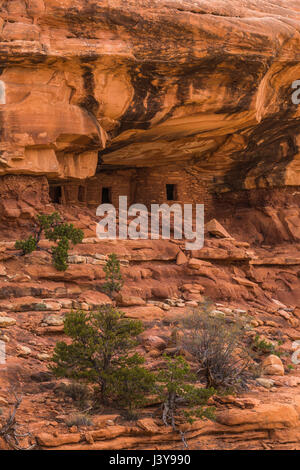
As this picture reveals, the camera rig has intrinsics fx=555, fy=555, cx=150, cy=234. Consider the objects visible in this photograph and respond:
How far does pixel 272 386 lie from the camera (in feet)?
26.8

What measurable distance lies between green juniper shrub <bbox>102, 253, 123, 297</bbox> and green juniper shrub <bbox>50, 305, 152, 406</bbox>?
3166 mm

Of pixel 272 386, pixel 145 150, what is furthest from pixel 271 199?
pixel 272 386

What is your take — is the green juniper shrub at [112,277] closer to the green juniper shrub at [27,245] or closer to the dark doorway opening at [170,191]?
the green juniper shrub at [27,245]

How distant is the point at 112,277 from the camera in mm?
10734

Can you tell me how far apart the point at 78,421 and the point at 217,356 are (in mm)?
2498

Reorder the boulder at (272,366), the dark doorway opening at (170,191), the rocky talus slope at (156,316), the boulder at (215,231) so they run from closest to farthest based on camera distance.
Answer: the rocky talus slope at (156,316) → the boulder at (272,366) → the boulder at (215,231) → the dark doorway opening at (170,191)

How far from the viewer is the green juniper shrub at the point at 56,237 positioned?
10.4m

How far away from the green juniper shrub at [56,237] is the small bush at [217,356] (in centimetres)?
288

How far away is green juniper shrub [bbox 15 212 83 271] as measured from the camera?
10.4 meters

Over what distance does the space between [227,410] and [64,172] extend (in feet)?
23.6

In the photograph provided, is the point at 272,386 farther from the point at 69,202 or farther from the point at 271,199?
the point at 271,199

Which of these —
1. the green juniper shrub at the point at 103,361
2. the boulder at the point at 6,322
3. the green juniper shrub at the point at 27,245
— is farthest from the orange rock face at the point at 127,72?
the green juniper shrub at the point at 103,361

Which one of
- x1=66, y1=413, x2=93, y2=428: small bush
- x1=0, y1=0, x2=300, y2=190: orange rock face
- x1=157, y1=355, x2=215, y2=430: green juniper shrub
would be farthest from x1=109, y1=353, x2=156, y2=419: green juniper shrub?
x1=0, y1=0, x2=300, y2=190: orange rock face

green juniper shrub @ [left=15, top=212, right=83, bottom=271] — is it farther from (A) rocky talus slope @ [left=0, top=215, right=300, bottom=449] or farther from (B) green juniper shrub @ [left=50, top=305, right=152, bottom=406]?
(B) green juniper shrub @ [left=50, top=305, right=152, bottom=406]
